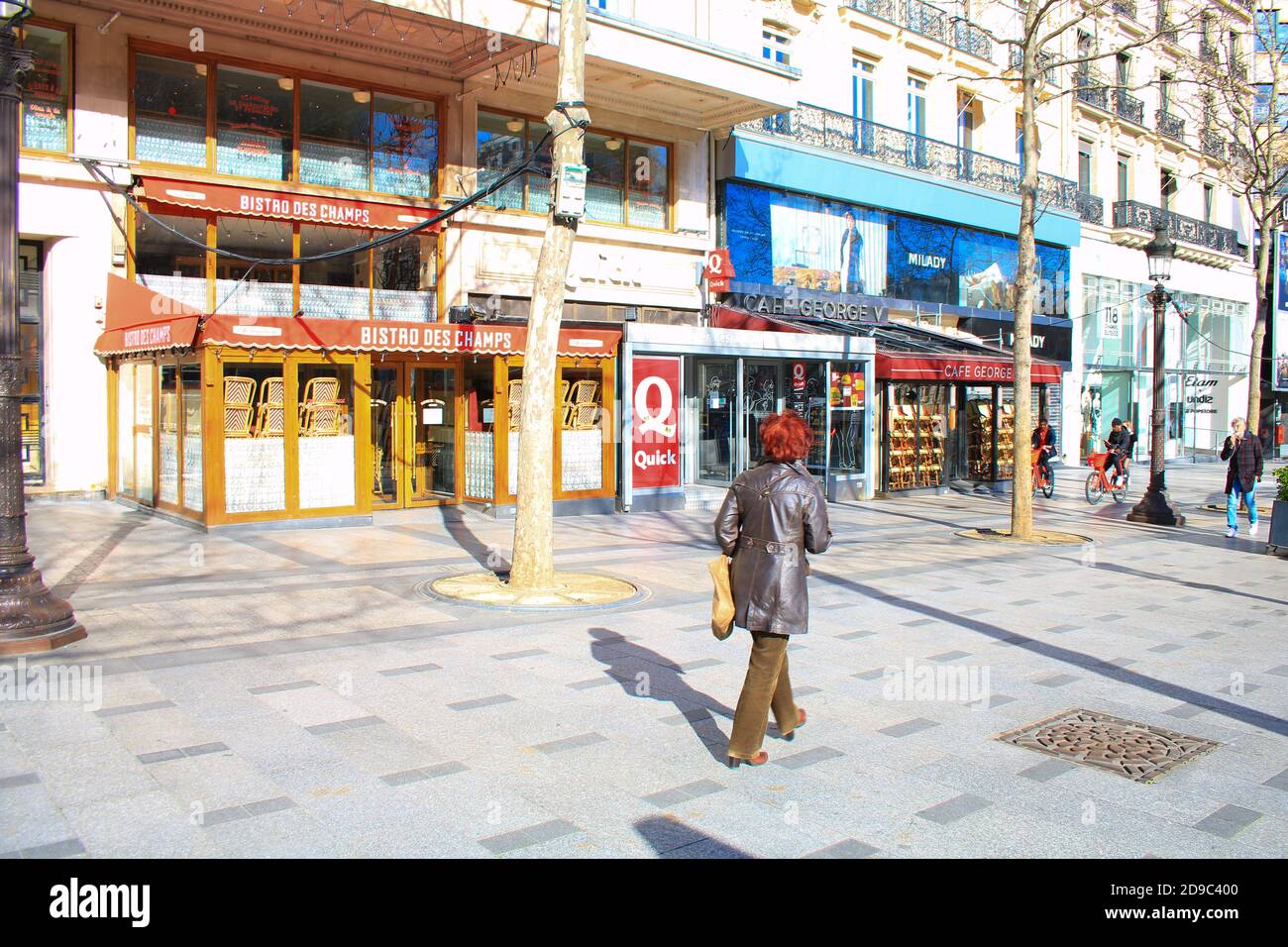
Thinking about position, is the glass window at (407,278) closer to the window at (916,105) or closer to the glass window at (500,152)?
the glass window at (500,152)

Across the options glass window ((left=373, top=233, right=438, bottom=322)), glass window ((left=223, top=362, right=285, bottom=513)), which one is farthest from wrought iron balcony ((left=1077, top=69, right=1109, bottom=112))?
glass window ((left=223, top=362, right=285, bottom=513))

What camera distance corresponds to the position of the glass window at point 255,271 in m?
15.3

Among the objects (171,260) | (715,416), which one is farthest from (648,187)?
(171,260)

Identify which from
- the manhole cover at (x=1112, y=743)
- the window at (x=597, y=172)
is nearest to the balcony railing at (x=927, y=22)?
the window at (x=597, y=172)

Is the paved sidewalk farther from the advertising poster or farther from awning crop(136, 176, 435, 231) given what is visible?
the advertising poster

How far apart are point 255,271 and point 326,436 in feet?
10.7

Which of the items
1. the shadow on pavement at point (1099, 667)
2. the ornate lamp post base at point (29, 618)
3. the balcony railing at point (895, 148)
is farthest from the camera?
the balcony railing at point (895, 148)

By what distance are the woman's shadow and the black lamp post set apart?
41.2 ft

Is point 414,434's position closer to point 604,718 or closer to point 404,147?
point 404,147

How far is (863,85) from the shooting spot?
81.3 ft

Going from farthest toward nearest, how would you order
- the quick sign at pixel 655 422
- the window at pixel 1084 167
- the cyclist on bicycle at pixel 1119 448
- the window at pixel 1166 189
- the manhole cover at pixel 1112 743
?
1. the window at pixel 1166 189
2. the window at pixel 1084 167
3. the cyclist on bicycle at pixel 1119 448
4. the quick sign at pixel 655 422
5. the manhole cover at pixel 1112 743

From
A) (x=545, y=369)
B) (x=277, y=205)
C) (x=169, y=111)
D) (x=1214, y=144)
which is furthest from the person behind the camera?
(x=1214, y=144)

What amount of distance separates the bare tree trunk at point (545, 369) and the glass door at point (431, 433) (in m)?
6.80
